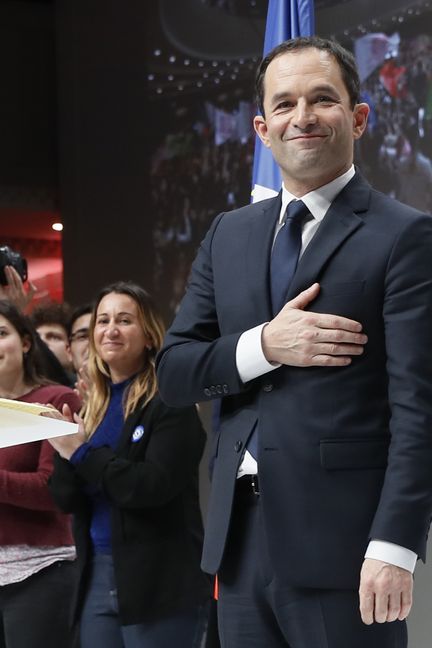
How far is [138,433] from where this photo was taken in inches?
108

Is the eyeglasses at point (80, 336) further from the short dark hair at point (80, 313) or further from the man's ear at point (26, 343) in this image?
the man's ear at point (26, 343)

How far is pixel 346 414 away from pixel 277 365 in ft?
0.44


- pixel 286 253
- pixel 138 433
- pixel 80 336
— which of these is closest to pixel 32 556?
pixel 138 433

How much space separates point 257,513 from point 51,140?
555cm

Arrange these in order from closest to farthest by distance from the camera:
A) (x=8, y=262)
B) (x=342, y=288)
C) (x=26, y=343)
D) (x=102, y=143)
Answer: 1. (x=342, y=288)
2. (x=26, y=343)
3. (x=8, y=262)
4. (x=102, y=143)

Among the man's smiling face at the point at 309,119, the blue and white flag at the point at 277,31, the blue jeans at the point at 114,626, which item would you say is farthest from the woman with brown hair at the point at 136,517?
the man's smiling face at the point at 309,119

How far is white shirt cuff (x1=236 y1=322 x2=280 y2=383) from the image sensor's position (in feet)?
5.24

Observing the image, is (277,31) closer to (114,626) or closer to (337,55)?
(337,55)

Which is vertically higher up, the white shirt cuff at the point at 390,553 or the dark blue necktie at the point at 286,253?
the dark blue necktie at the point at 286,253

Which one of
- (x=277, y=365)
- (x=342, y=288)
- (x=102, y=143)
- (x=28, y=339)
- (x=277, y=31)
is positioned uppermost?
(x=102, y=143)

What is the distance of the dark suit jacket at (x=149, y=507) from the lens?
2588 millimetres

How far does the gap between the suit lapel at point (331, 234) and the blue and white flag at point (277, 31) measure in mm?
1512

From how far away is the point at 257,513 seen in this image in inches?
63.3

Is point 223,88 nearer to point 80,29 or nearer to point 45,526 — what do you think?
point 80,29
